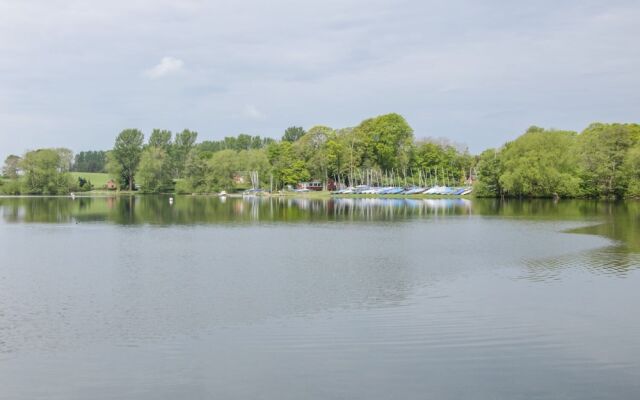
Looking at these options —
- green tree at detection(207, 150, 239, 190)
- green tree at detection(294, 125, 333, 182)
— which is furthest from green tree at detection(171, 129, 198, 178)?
green tree at detection(294, 125, 333, 182)

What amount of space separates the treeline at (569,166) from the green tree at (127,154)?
88249 mm

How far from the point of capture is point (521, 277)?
82.0 ft

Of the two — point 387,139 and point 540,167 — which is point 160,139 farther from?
point 540,167

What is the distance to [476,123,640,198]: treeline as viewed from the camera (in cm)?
9225

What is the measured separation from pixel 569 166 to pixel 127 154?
10255 centimetres

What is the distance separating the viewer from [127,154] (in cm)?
14488

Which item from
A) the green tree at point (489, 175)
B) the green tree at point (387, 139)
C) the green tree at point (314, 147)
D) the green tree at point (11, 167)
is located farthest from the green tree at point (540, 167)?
the green tree at point (11, 167)

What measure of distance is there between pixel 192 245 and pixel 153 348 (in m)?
21.9

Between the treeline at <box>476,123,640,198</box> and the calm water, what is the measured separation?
6010cm

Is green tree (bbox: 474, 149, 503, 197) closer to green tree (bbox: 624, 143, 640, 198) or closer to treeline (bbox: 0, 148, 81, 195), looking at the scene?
green tree (bbox: 624, 143, 640, 198)

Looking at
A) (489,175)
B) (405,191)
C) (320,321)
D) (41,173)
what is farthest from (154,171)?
(320,321)

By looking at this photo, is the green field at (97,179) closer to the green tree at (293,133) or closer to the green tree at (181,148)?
the green tree at (181,148)

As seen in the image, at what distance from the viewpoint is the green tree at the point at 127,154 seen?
144 metres

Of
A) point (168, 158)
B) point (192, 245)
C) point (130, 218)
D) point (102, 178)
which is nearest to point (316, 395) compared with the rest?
point (192, 245)
